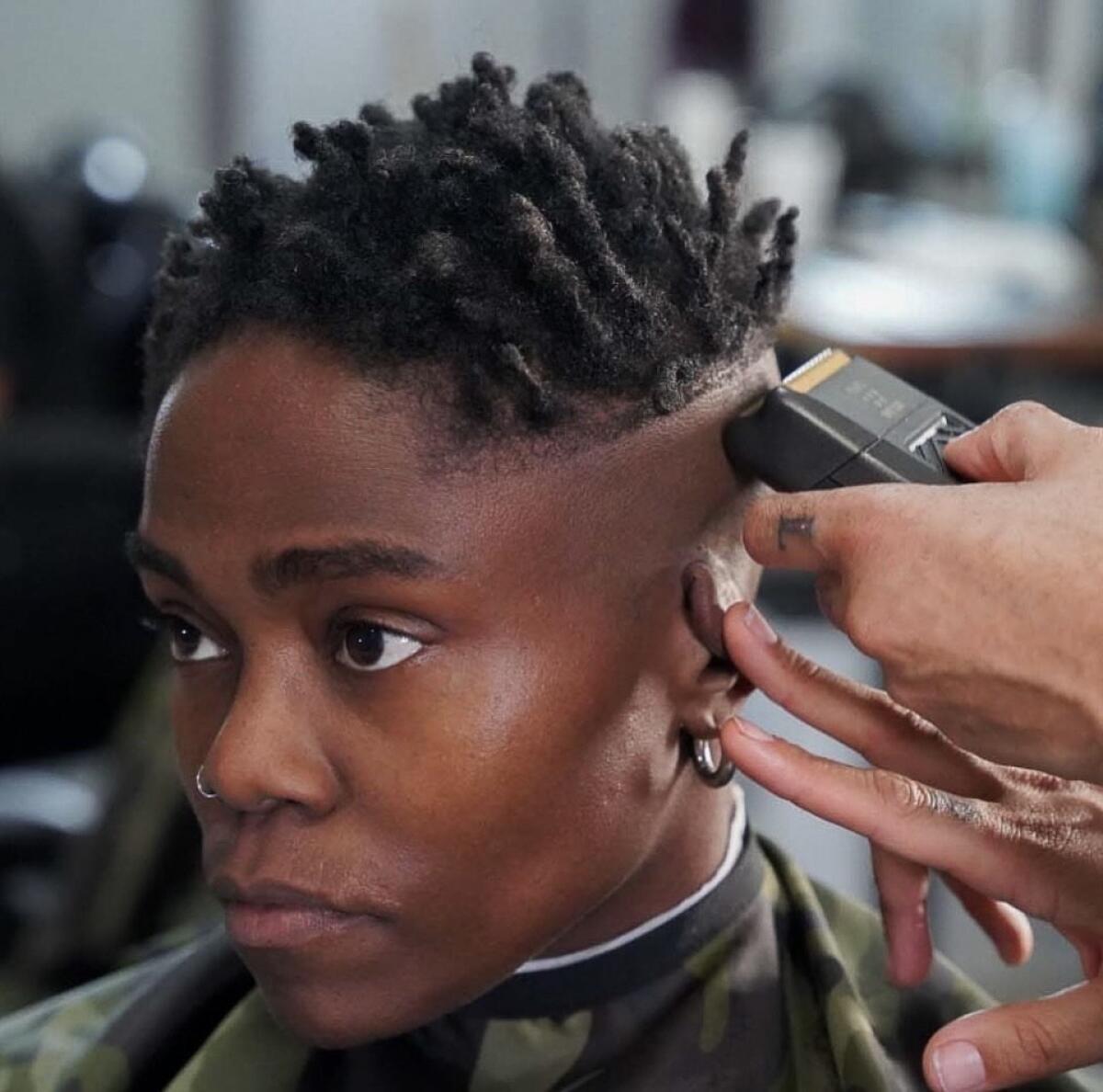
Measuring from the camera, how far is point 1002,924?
1.10 metres

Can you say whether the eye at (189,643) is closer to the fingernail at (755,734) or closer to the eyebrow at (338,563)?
the eyebrow at (338,563)

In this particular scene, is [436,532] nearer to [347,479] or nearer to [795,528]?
[347,479]

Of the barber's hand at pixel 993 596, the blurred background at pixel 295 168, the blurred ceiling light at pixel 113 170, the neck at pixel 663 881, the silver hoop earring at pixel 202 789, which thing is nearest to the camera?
the barber's hand at pixel 993 596

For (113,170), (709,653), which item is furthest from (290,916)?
(113,170)

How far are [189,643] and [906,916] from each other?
1.43 feet

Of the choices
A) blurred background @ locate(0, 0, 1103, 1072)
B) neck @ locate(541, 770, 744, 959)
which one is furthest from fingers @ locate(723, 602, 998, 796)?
blurred background @ locate(0, 0, 1103, 1072)

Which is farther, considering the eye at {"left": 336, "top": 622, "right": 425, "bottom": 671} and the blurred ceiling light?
the blurred ceiling light

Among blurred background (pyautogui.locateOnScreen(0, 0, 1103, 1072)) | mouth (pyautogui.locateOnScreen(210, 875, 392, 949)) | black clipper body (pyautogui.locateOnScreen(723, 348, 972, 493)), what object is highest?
black clipper body (pyautogui.locateOnScreen(723, 348, 972, 493))

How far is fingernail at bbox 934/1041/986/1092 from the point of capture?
0.90m

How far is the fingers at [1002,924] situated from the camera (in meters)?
1.09

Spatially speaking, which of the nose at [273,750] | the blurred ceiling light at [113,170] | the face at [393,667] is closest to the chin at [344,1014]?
the face at [393,667]

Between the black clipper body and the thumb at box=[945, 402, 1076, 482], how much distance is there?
1cm

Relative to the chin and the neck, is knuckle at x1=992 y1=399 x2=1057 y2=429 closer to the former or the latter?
the neck

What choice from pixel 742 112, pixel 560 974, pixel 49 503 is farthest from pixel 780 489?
pixel 742 112
